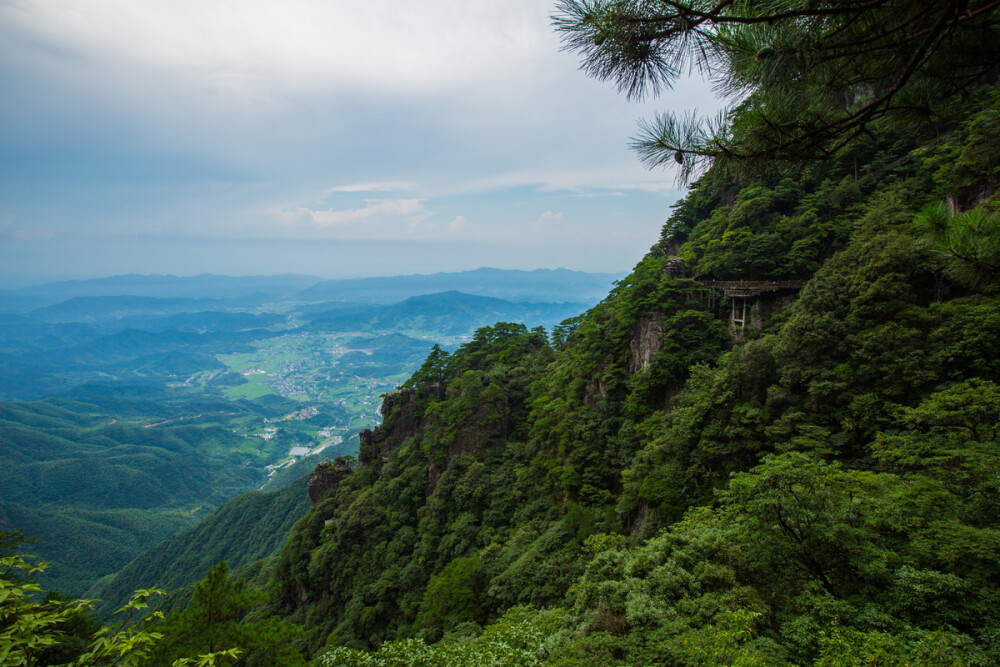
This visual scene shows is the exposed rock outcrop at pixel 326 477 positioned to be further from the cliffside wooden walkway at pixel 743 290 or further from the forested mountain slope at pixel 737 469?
the cliffside wooden walkway at pixel 743 290

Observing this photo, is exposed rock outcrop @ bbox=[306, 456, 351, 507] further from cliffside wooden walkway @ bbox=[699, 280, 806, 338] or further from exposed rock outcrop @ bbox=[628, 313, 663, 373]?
cliffside wooden walkway @ bbox=[699, 280, 806, 338]

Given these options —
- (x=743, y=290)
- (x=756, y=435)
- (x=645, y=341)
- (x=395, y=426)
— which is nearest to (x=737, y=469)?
(x=756, y=435)

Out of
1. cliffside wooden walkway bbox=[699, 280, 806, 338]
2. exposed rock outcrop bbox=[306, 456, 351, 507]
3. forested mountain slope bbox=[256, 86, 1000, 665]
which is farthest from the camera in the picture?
exposed rock outcrop bbox=[306, 456, 351, 507]

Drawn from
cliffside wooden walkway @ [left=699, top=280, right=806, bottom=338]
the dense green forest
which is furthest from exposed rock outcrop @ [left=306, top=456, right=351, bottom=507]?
cliffside wooden walkway @ [left=699, top=280, right=806, bottom=338]

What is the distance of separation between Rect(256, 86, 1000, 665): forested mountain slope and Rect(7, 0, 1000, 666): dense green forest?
6 centimetres

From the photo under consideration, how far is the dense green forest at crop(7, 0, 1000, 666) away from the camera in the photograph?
3.67 metres

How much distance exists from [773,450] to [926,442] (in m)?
3.28

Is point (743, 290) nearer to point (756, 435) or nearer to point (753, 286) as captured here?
point (753, 286)

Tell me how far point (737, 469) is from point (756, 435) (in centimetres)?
113

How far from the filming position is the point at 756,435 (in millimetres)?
10711

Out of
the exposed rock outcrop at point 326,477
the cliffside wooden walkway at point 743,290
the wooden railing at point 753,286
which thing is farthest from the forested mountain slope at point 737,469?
the exposed rock outcrop at point 326,477

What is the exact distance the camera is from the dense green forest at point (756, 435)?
3668 mm

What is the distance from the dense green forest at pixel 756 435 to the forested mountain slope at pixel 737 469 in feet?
0.21

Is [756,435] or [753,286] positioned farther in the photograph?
[753,286]
